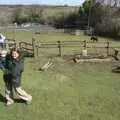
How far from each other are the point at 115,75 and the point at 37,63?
187 inches

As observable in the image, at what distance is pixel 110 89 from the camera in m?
12.5

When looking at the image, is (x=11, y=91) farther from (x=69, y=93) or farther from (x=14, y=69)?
(x=69, y=93)

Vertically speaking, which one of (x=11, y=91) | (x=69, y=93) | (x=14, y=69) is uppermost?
(x=14, y=69)

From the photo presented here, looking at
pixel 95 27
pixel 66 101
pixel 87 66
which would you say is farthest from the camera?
pixel 95 27

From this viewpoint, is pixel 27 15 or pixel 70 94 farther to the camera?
pixel 27 15

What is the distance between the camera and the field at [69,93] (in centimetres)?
934

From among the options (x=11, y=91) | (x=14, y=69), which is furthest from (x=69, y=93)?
(x=14, y=69)

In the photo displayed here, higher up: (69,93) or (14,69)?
(14,69)

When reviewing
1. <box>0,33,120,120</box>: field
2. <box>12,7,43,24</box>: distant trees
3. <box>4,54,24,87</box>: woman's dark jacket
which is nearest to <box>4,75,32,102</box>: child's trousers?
<box>4,54,24,87</box>: woman's dark jacket

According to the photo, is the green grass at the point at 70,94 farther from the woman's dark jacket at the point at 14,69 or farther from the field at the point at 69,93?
the woman's dark jacket at the point at 14,69

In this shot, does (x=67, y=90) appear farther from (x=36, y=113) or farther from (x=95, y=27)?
(x=95, y=27)

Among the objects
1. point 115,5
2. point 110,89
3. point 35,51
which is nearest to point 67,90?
point 110,89

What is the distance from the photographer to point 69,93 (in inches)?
464

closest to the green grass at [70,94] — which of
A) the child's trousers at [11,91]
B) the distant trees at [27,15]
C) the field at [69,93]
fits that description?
the field at [69,93]
